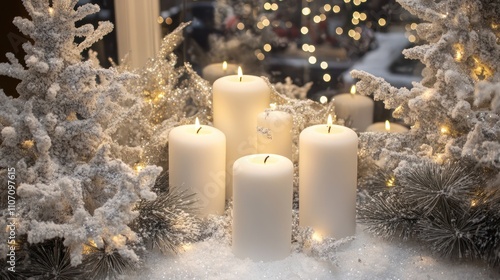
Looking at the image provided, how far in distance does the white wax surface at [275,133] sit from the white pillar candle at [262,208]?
12 centimetres

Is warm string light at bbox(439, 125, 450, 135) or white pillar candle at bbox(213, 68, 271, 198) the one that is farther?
white pillar candle at bbox(213, 68, 271, 198)

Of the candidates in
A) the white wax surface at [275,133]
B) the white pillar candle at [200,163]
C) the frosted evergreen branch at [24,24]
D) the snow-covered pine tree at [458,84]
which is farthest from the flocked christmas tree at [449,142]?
the frosted evergreen branch at [24,24]

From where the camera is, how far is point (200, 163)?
4.23 feet

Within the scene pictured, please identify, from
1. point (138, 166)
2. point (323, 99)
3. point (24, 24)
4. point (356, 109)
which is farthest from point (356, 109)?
point (24, 24)

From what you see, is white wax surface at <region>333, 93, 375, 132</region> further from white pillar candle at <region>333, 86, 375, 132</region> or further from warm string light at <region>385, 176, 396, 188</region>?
warm string light at <region>385, 176, 396, 188</region>

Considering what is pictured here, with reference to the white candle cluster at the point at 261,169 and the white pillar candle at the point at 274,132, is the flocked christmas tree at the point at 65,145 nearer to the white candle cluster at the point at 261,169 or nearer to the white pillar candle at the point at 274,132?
the white candle cluster at the point at 261,169

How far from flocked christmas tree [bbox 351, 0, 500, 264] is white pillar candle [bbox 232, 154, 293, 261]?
0.60ft

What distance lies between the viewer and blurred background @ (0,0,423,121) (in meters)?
1.66

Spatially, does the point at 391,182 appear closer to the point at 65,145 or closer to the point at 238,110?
the point at 238,110

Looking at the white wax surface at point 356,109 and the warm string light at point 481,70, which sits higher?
the warm string light at point 481,70

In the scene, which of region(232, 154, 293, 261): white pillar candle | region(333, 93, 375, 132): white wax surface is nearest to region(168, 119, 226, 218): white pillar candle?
region(232, 154, 293, 261): white pillar candle

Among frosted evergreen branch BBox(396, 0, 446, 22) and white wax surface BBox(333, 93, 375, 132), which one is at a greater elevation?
frosted evergreen branch BBox(396, 0, 446, 22)

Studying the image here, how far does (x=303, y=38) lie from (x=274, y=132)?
461mm

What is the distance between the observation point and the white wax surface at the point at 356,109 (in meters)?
1.62
